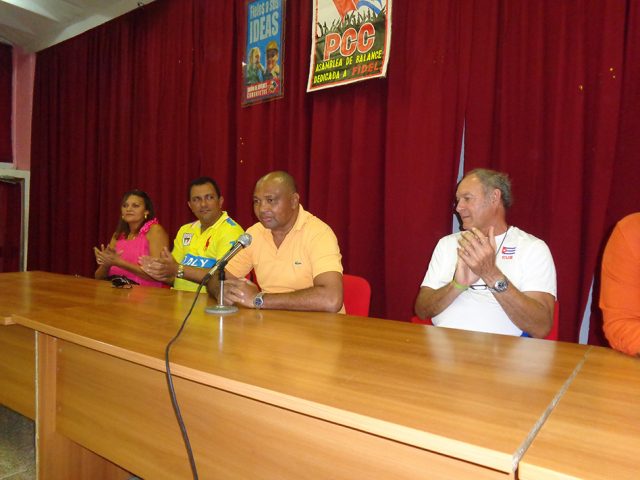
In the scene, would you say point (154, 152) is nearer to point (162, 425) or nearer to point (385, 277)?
point (385, 277)

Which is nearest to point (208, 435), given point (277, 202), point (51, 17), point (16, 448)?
point (277, 202)

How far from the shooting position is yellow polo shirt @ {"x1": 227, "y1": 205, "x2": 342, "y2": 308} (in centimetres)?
200

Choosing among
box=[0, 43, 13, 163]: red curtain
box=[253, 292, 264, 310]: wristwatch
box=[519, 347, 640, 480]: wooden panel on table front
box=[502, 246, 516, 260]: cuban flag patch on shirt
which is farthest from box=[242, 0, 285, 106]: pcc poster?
box=[0, 43, 13, 163]: red curtain

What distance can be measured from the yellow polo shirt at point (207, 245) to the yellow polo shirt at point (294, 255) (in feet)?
1.74

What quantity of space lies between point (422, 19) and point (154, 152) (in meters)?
2.66

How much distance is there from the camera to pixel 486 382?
0.95m

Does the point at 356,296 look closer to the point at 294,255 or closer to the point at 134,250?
the point at 294,255

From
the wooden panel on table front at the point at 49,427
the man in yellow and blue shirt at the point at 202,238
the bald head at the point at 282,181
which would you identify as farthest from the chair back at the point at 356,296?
the wooden panel on table front at the point at 49,427

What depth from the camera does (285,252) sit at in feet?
6.97

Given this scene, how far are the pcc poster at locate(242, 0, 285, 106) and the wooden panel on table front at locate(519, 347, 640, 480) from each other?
2.80 m

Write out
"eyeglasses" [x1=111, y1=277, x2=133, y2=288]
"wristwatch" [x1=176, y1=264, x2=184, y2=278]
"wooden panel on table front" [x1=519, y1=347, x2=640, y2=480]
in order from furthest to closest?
"wristwatch" [x1=176, y1=264, x2=184, y2=278] < "eyeglasses" [x1=111, y1=277, x2=133, y2=288] < "wooden panel on table front" [x1=519, y1=347, x2=640, y2=480]

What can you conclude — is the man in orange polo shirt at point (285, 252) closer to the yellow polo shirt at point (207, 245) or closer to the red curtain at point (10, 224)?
the yellow polo shirt at point (207, 245)

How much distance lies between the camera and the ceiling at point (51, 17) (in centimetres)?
446

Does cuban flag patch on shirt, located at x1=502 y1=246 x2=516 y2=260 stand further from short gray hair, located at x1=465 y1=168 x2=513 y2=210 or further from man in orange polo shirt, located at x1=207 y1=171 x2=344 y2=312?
man in orange polo shirt, located at x1=207 y1=171 x2=344 y2=312
